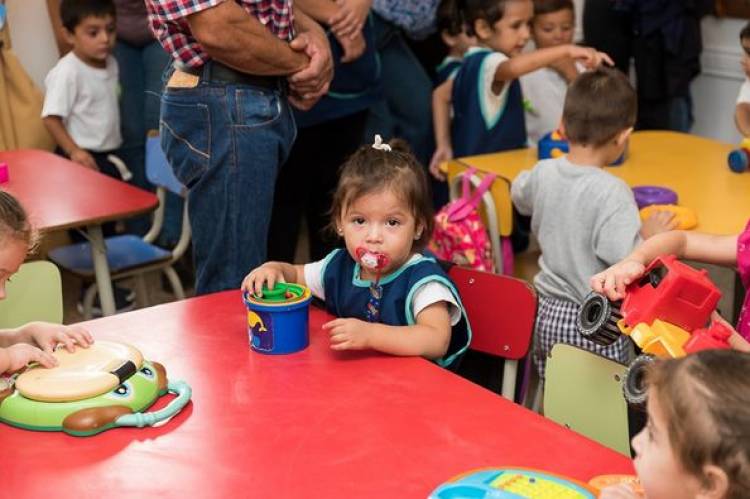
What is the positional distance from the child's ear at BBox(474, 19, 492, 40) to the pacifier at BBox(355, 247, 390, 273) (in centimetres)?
211

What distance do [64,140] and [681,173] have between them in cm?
259

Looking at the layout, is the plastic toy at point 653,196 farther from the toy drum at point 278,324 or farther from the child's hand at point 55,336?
the child's hand at point 55,336

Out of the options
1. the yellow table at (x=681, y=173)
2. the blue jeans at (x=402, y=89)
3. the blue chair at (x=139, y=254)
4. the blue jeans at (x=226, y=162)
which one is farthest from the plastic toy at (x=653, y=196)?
the blue chair at (x=139, y=254)

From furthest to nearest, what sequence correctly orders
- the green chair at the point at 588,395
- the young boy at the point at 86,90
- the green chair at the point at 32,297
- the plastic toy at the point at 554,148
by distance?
the young boy at the point at 86,90 → the plastic toy at the point at 554,148 → the green chair at the point at 32,297 → the green chair at the point at 588,395

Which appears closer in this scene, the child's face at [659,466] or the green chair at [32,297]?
the child's face at [659,466]

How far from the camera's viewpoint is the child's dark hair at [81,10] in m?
4.29

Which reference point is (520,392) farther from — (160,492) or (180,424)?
(160,492)

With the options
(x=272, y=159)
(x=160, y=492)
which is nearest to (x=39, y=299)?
(x=272, y=159)

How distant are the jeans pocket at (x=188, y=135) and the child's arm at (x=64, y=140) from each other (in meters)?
2.00

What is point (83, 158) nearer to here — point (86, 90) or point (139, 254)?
point (86, 90)

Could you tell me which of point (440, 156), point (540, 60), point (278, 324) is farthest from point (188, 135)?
point (440, 156)

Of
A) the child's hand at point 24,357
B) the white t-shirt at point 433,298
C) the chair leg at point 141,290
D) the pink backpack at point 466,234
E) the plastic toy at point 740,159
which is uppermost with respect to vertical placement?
the child's hand at point 24,357

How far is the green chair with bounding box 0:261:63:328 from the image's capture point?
7.22 feet

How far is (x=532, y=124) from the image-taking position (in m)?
4.09
